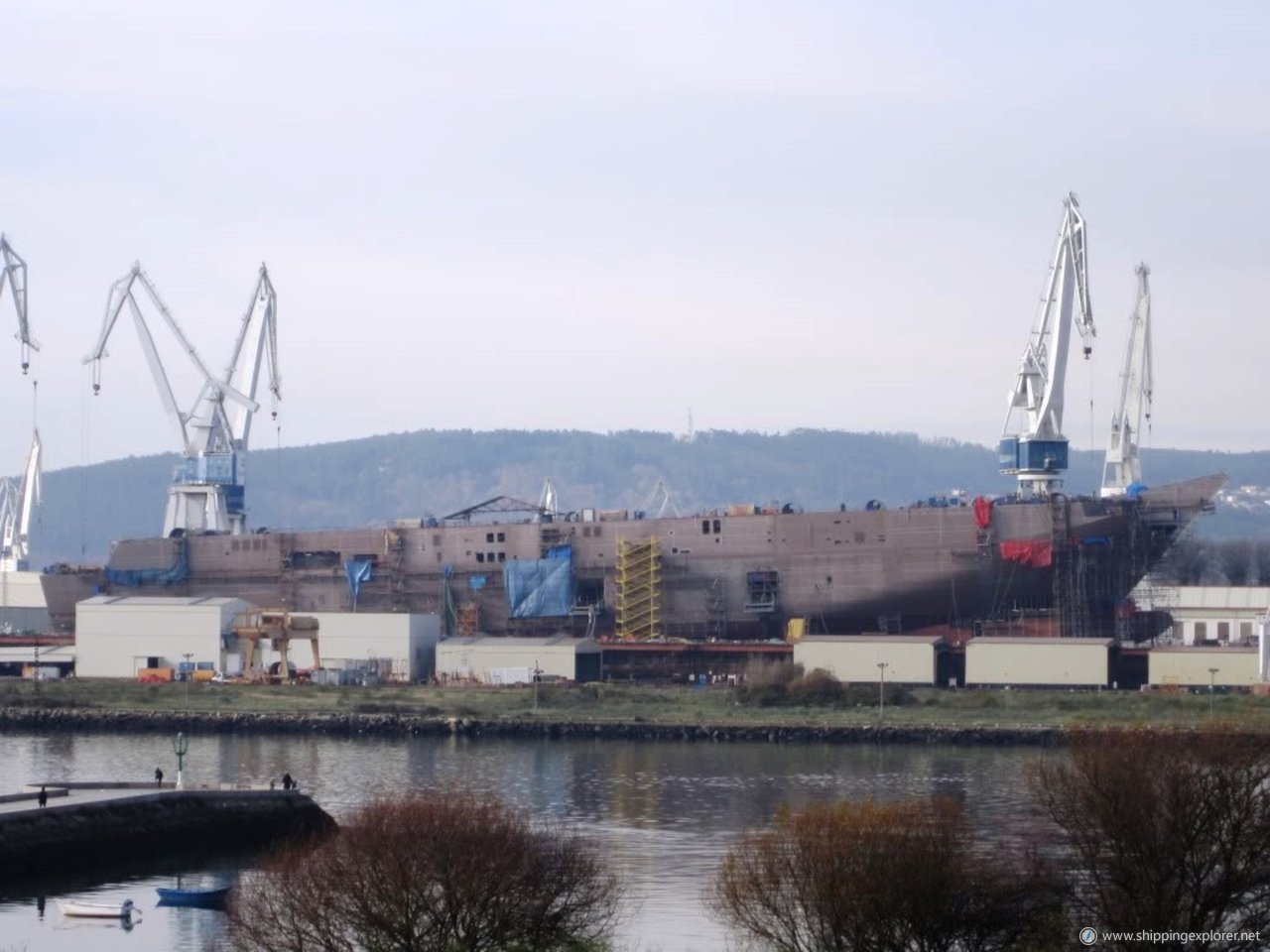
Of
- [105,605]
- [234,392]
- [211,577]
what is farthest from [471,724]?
[234,392]

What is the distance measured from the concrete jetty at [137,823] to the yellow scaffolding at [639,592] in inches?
1797

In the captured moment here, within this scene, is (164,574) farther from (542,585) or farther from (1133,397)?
(1133,397)

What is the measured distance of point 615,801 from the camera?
178 ft

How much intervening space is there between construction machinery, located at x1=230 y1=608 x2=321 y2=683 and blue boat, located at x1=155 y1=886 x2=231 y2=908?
161 feet

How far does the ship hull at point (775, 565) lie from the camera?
3472 inches

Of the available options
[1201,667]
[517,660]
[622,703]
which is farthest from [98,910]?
[1201,667]

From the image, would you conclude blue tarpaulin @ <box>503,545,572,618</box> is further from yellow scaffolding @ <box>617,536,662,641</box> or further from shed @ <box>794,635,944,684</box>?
shed @ <box>794,635,944,684</box>

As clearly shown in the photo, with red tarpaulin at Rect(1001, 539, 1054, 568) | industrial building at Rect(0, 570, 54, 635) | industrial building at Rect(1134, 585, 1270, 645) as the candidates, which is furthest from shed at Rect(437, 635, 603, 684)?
industrial building at Rect(0, 570, 54, 635)

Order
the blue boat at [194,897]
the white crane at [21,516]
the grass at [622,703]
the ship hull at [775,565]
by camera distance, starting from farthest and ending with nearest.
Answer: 1. the white crane at [21,516]
2. the ship hull at [775,565]
3. the grass at [622,703]
4. the blue boat at [194,897]

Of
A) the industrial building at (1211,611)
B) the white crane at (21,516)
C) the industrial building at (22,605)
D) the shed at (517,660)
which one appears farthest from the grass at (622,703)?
the white crane at (21,516)

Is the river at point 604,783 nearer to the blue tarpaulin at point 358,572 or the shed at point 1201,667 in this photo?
the shed at point 1201,667

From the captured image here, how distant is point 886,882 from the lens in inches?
1086

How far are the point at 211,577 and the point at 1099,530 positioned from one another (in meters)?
42.4

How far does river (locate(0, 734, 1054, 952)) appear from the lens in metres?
37.3
